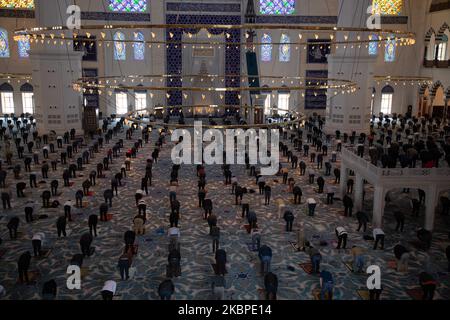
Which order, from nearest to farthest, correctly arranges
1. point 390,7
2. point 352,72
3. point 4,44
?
point 352,72
point 4,44
point 390,7

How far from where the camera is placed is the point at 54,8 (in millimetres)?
21312

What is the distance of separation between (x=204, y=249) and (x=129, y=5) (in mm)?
22898

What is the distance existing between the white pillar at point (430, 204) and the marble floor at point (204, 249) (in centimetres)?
29

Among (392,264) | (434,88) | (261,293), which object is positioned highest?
(434,88)

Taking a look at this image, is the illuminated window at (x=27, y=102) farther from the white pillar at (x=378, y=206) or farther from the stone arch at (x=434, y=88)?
the stone arch at (x=434, y=88)

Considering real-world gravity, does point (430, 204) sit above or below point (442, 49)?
below

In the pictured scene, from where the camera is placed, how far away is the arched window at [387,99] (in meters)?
30.4

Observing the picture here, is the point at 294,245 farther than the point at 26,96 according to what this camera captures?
No

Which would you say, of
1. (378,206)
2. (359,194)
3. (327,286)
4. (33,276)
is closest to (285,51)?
(359,194)

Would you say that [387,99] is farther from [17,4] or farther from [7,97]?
[7,97]

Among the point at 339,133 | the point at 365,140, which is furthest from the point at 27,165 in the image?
the point at 365,140

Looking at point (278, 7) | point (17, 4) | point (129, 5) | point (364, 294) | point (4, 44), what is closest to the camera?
point (364, 294)

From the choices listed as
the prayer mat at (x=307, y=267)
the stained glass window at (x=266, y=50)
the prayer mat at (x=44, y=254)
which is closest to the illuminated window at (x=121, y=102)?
the stained glass window at (x=266, y=50)

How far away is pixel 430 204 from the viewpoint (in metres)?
10.9
